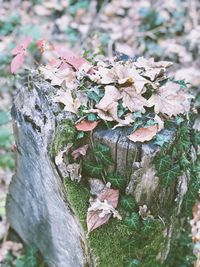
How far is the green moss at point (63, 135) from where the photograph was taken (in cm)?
221

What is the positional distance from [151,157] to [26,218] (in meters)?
1.46

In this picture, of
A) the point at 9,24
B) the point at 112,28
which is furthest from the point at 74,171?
the point at 9,24

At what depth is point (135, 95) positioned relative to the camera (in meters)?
2.24

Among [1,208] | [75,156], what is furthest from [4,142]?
[75,156]

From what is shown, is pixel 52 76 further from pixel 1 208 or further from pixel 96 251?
pixel 1 208

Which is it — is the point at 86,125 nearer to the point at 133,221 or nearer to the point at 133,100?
the point at 133,100

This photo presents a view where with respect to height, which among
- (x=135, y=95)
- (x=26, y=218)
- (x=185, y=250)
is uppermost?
(x=135, y=95)

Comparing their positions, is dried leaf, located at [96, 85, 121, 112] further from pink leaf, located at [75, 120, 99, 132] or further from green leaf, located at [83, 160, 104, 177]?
green leaf, located at [83, 160, 104, 177]

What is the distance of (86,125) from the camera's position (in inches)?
85.4

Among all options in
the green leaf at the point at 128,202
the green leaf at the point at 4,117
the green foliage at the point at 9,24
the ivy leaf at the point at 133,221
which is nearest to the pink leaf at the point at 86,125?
the green leaf at the point at 128,202

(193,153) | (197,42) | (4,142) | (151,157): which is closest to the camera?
(151,157)

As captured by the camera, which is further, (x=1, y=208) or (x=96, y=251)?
(x=1, y=208)

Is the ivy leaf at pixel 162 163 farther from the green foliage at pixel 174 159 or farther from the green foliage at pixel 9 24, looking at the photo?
the green foliage at pixel 9 24

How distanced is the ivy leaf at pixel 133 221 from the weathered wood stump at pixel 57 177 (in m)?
0.08
